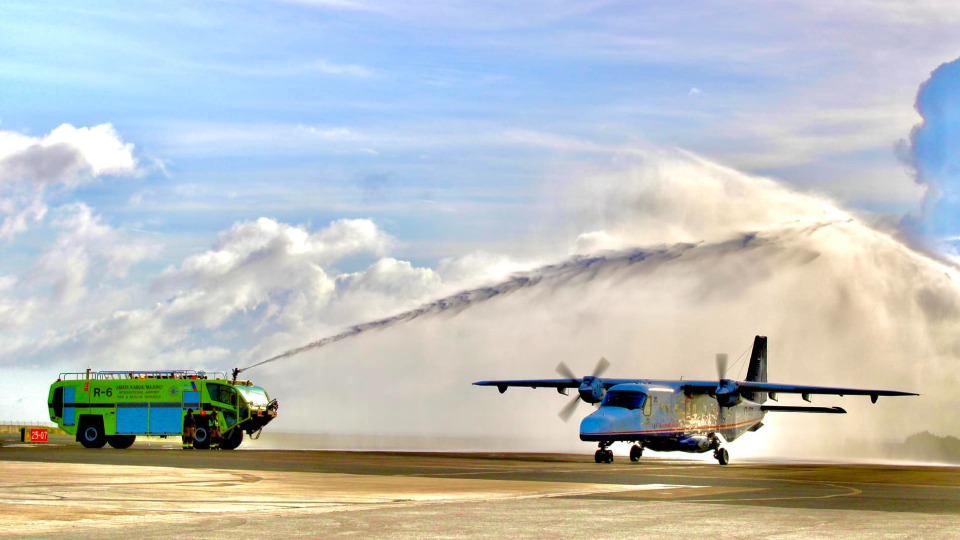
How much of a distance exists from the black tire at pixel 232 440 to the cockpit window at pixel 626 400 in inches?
722

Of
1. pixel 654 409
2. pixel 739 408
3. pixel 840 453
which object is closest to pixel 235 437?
pixel 654 409

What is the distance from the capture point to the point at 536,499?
25984mm

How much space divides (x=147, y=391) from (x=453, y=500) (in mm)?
34682

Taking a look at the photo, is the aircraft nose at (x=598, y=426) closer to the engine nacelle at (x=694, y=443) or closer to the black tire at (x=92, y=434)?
the engine nacelle at (x=694, y=443)

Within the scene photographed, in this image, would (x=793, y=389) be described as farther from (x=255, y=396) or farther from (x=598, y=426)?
(x=255, y=396)

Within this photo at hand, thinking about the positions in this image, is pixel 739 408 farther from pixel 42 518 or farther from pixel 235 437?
pixel 42 518

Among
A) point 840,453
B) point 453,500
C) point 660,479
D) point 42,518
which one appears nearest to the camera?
point 42,518

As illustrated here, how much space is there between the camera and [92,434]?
56.4 meters

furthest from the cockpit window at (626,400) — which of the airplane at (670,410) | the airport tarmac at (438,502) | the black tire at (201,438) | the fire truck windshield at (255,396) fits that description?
the black tire at (201,438)

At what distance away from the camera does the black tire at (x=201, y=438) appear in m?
55.3

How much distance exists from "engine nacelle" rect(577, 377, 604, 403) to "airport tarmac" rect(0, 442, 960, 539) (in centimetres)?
1628

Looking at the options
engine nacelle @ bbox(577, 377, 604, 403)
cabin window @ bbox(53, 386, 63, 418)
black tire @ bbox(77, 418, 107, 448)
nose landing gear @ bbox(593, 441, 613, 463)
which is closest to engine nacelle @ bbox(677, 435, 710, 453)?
engine nacelle @ bbox(577, 377, 604, 403)

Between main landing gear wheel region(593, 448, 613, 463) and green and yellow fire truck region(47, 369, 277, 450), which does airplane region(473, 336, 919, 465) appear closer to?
main landing gear wheel region(593, 448, 613, 463)

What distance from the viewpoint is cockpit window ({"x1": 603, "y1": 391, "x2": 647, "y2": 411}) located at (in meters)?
52.3
